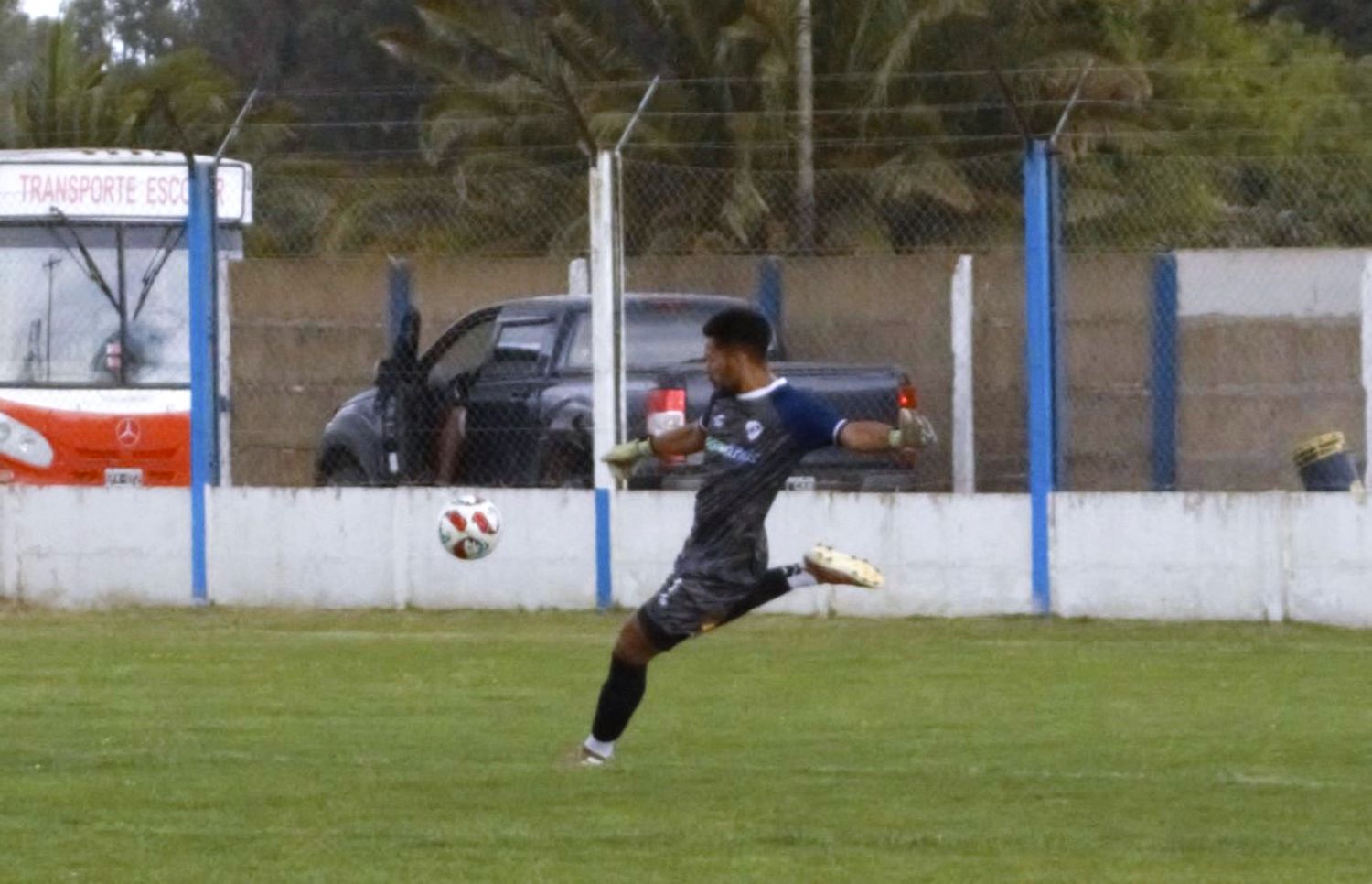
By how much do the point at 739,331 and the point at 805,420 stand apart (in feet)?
1.28

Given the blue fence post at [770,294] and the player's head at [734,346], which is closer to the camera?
the player's head at [734,346]

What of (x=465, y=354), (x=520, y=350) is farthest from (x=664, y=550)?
(x=465, y=354)

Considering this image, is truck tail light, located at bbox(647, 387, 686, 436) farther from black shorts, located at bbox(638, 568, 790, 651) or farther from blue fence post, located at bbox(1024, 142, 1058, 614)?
black shorts, located at bbox(638, 568, 790, 651)

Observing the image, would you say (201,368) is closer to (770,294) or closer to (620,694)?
(770,294)

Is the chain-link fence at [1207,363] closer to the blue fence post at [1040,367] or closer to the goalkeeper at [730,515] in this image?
the blue fence post at [1040,367]

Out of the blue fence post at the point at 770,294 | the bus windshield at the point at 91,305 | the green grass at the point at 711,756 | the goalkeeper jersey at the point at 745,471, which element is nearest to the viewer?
the green grass at the point at 711,756

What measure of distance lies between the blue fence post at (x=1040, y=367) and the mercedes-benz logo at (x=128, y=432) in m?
7.15

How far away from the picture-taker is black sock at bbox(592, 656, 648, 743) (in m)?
10.3

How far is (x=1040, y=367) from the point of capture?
638 inches

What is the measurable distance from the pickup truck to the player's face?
652 centimetres

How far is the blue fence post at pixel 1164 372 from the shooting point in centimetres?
1745

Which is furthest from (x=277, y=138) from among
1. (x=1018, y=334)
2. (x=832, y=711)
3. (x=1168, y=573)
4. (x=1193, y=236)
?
(x=832, y=711)

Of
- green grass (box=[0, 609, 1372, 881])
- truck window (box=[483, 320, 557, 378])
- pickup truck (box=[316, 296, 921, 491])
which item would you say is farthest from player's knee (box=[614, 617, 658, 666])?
truck window (box=[483, 320, 557, 378])

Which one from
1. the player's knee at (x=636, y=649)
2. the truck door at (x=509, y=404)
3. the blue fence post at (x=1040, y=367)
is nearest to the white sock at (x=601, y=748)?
the player's knee at (x=636, y=649)
